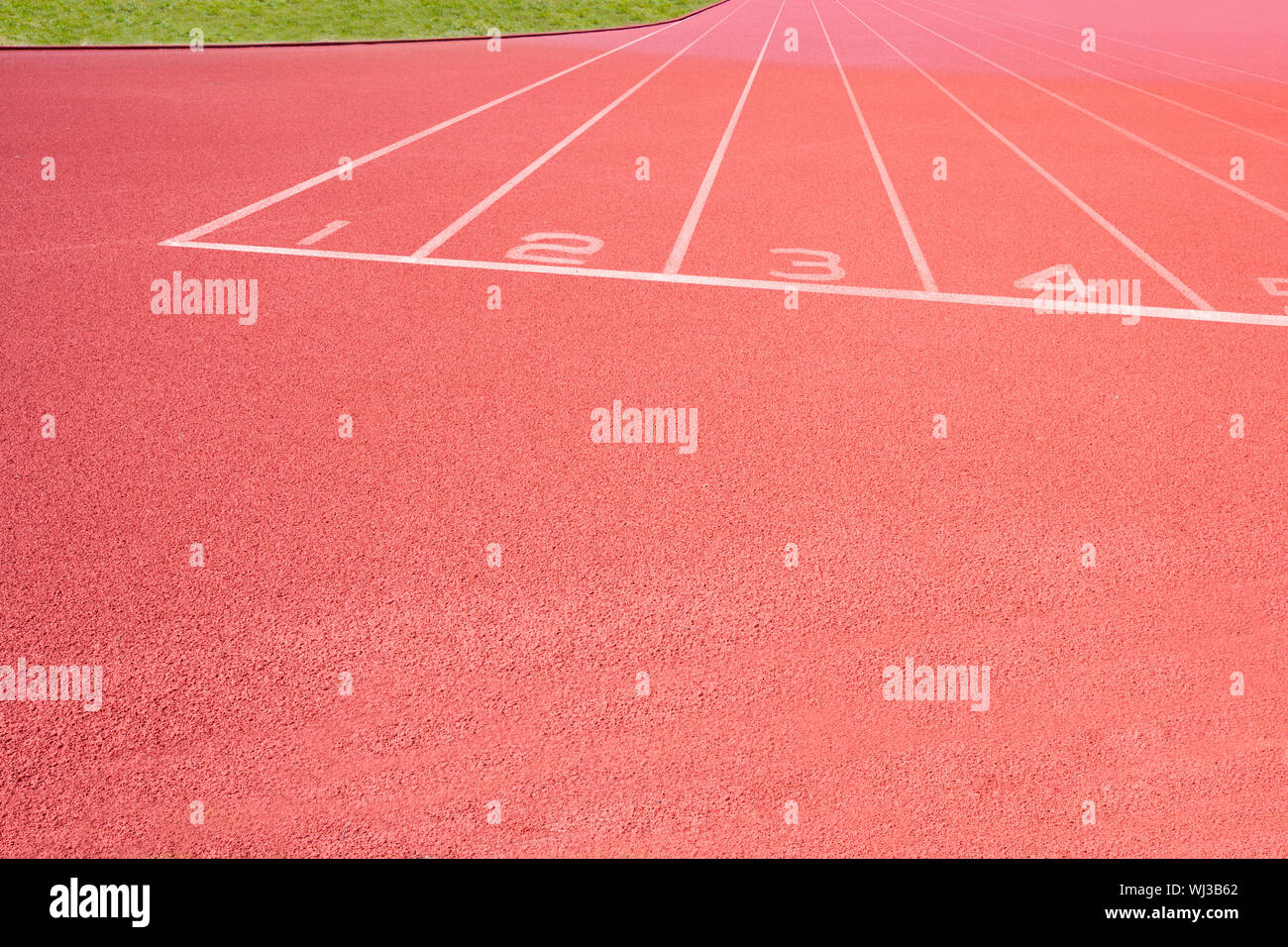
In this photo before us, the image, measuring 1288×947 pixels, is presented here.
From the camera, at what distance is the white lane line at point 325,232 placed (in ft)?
31.9

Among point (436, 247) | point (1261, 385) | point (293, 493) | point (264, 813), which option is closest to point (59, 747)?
point (264, 813)

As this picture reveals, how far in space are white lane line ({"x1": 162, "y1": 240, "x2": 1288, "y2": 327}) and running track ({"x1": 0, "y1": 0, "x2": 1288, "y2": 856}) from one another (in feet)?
0.26

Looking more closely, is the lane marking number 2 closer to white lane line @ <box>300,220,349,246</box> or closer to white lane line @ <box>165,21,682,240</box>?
white lane line @ <box>300,220,349,246</box>

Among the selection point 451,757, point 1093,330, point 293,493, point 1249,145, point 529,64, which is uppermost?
point 529,64

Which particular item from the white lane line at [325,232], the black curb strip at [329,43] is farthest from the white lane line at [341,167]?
the black curb strip at [329,43]

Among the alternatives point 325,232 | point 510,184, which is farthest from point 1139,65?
point 325,232

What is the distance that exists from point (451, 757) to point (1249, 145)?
15.5 m

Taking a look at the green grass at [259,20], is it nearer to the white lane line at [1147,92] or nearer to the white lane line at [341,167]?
the white lane line at [341,167]

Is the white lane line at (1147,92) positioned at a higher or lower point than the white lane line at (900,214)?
higher

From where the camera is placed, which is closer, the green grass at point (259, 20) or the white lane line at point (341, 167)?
the white lane line at point (341, 167)

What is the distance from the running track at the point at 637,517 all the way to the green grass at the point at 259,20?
1537cm

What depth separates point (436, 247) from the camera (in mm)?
9680

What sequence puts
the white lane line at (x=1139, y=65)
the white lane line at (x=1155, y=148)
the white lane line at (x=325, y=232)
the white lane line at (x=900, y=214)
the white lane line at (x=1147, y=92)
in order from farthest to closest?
the white lane line at (x=1139, y=65), the white lane line at (x=1147, y=92), the white lane line at (x=1155, y=148), the white lane line at (x=325, y=232), the white lane line at (x=900, y=214)

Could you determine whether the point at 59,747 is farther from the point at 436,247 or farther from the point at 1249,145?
the point at 1249,145
